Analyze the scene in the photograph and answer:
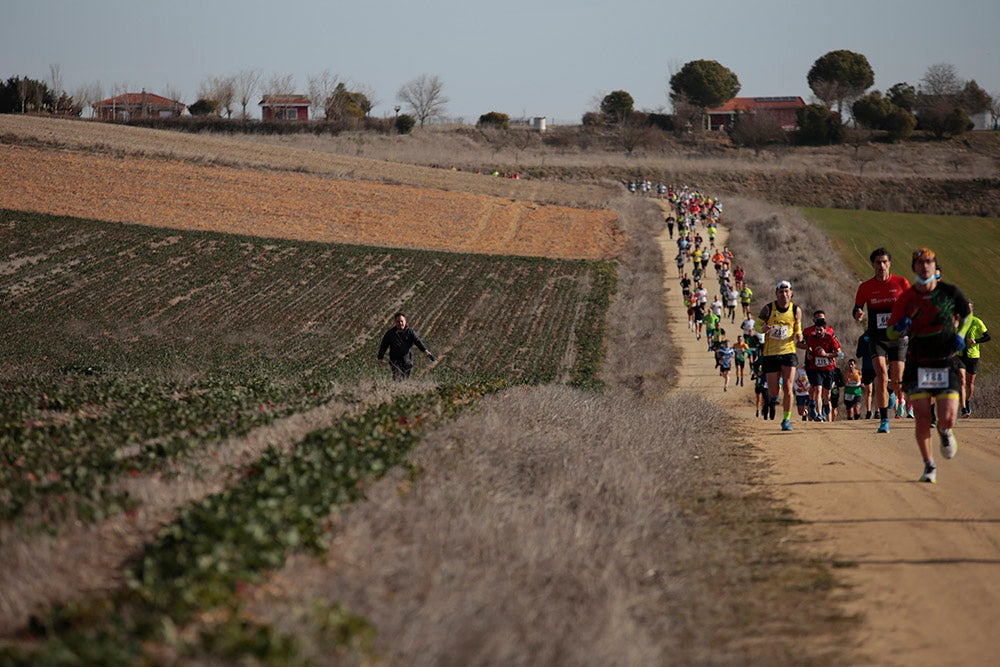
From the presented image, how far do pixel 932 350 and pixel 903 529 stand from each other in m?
1.97

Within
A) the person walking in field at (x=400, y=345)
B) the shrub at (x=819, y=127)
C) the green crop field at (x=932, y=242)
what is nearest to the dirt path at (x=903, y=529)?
the person walking in field at (x=400, y=345)

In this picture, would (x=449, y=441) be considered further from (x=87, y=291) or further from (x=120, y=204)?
(x=120, y=204)

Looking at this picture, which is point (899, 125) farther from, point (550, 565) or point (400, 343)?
point (550, 565)

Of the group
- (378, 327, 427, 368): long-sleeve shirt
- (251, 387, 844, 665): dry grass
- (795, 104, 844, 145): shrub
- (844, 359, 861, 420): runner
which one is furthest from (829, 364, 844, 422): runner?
(795, 104, 844, 145): shrub

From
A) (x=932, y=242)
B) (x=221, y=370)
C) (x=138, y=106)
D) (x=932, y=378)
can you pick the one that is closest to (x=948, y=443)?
(x=932, y=378)

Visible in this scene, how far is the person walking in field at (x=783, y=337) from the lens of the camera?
43.1ft

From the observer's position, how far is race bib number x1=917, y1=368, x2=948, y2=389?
29.9ft

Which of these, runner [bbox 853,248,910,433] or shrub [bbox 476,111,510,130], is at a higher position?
shrub [bbox 476,111,510,130]

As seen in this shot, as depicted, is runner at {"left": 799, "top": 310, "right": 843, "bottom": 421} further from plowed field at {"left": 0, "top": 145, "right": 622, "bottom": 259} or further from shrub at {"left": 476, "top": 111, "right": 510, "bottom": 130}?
shrub at {"left": 476, "top": 111, "right": 510, "bottom": 130}

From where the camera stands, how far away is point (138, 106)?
453ft

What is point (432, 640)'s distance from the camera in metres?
4.69

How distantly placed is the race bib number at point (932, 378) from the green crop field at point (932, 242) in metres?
40.3

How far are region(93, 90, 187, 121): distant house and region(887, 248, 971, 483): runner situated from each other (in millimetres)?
133176

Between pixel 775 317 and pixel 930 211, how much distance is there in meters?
78.0
